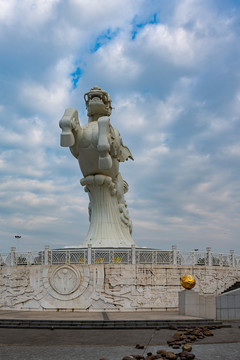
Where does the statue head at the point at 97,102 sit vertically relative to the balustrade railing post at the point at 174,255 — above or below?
above

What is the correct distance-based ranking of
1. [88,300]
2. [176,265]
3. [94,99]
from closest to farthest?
1. [88,300]
2. [176,265]
3. [94,99]

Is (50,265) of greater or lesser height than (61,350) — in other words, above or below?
above

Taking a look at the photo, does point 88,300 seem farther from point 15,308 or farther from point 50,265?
point 15,308

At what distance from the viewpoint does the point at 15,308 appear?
39.9 feet

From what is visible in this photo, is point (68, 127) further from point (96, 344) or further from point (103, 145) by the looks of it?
point (96, 344)

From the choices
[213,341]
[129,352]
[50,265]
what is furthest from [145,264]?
[129,352]

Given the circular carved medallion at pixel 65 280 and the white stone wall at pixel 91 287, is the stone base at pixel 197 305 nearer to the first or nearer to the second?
the white stone wall at pixel 91 287

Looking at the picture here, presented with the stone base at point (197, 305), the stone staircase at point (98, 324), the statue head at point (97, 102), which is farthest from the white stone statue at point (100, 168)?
the stone staircase at point (98, 324)

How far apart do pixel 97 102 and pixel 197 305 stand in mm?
8761

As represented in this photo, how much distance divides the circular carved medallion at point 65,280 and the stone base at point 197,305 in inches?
130

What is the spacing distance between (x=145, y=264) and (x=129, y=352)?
20.6 ft

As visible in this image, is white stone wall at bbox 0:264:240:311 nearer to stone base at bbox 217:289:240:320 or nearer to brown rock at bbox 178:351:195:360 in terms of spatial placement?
stone base at bbox 217:289:240:320

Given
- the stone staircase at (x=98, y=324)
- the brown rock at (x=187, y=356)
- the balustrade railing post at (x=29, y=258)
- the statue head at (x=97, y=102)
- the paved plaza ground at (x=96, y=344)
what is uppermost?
the statue head at (x=97, y=102)

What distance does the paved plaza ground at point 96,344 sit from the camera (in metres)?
Answer: 5.92
